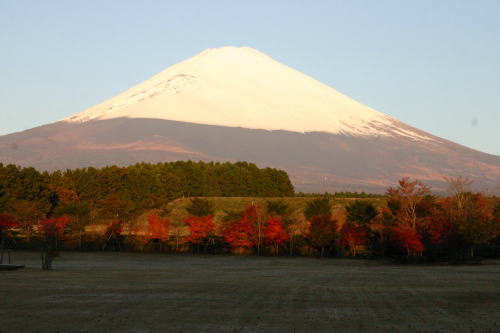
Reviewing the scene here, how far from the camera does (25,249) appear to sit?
301 ft

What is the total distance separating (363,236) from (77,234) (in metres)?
39.1

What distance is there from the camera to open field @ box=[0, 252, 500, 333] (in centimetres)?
2512

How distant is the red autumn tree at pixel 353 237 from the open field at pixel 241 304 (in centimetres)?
3837

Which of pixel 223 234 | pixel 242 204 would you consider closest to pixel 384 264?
pixel 223 234

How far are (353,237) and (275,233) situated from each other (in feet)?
31.0

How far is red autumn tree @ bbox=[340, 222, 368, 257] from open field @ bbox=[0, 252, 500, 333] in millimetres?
38374

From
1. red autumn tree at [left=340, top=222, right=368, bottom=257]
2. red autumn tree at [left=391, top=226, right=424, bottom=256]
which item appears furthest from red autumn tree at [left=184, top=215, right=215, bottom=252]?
red autumn tree at [left=391, top=226, right=424, bottom=256]

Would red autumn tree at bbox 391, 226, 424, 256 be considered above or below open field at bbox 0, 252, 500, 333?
above

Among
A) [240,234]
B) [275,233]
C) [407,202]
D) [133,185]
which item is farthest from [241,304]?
[133,185]

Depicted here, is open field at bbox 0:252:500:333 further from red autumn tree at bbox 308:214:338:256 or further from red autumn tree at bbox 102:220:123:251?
red autumn tree at bbox 102:220:123:251

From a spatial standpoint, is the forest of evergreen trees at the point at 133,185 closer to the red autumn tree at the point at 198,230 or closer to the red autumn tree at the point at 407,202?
the red autumn tree at the point at 198,230

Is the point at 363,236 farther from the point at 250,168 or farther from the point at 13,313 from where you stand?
the point at 250,168

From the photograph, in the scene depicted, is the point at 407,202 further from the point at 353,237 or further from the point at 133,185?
the point at 133,185

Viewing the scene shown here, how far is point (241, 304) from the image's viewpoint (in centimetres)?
3102
